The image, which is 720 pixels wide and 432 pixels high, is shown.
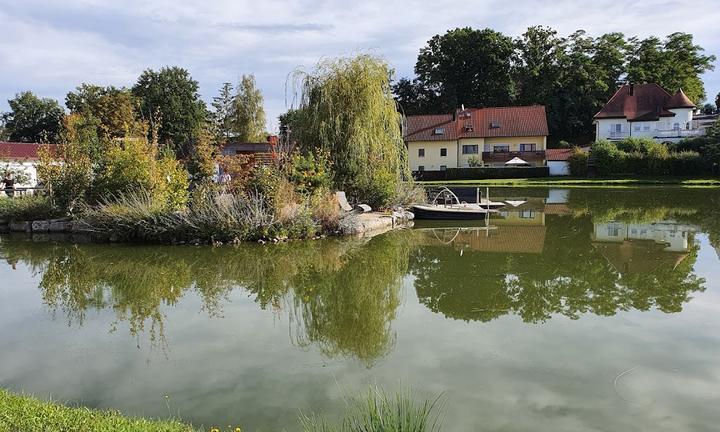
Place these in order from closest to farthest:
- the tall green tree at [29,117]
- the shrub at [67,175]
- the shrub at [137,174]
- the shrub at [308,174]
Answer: the shrub at [137,174] < the shrub at [308,174] < the shrub at [67,175] < the tall green tree at [29,117]

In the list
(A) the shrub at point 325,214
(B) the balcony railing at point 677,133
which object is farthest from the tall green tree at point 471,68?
(A) the shrub at point 325,214

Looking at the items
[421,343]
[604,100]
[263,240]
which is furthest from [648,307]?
[604,100]

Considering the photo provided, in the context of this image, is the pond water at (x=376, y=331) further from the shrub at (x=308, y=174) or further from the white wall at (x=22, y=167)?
the white wall at (x=22, y=167)

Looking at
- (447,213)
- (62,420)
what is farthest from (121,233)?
(62,420)

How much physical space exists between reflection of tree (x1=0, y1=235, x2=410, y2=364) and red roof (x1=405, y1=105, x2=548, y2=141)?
38111 millimetres

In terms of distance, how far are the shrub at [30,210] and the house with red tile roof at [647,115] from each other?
46.5 meters

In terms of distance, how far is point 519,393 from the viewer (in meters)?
4.97

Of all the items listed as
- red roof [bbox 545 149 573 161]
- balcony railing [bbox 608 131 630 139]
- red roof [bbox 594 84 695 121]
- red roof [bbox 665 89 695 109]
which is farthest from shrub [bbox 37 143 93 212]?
red roof [bbox 665 89 695 109]

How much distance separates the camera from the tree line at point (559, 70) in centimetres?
6031

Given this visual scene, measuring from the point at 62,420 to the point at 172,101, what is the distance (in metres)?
54.3

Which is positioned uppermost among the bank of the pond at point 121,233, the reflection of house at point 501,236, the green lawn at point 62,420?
the bank of the pond at point 121,233

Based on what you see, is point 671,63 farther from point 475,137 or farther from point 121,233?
point 121,233

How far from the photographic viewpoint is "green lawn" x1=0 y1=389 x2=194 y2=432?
3994 millimetres

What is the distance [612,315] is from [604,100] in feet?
197
